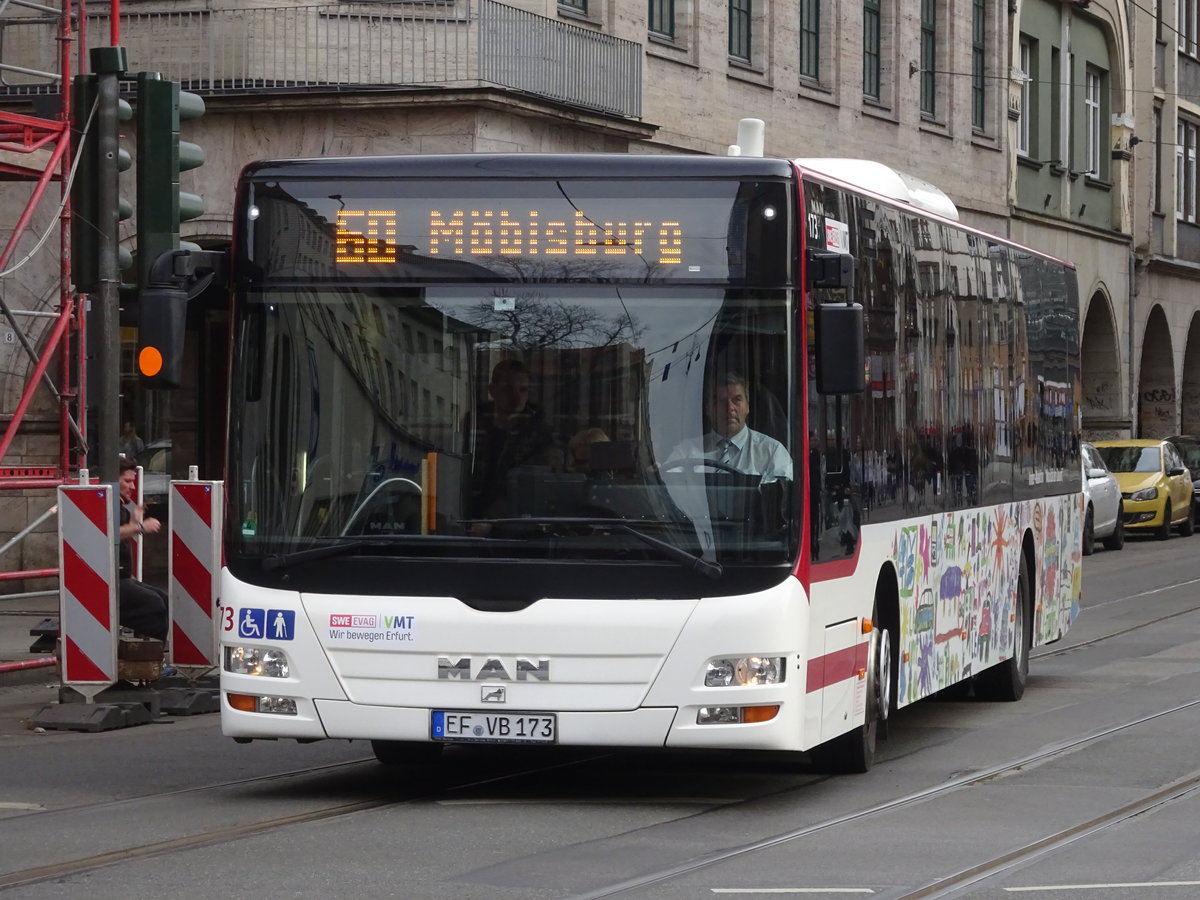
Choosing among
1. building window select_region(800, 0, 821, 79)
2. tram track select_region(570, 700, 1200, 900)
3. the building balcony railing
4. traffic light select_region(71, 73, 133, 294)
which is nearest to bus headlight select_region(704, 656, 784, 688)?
tram track select_region(570, 700, 1200, 900)

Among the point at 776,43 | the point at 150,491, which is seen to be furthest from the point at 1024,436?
the point at 776,43

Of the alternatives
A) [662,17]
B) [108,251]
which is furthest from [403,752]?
[662,17]

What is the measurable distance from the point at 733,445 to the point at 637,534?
1.67ft

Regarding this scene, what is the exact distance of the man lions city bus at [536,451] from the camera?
31.0ft

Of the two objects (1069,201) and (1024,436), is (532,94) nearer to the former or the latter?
(1024,436)

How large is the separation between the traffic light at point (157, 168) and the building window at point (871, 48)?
24.9 m

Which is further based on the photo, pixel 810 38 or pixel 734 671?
pixel 810 38

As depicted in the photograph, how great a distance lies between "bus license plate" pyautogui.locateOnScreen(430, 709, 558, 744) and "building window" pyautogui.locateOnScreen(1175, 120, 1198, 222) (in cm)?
4656

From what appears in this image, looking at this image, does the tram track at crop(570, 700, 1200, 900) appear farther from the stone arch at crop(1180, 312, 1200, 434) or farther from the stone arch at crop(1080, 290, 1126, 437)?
the stone arch at crop(1180, 312, 1200, 434)

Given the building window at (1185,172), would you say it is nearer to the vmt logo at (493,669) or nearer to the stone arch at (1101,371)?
the stone arch at (1101,371)

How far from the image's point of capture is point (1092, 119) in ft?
163

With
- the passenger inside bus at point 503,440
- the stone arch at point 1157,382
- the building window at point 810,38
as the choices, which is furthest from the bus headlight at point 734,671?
the stone arch at point 1157,382

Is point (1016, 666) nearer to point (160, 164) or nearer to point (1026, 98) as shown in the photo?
point (160, 164)

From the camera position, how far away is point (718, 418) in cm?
952
